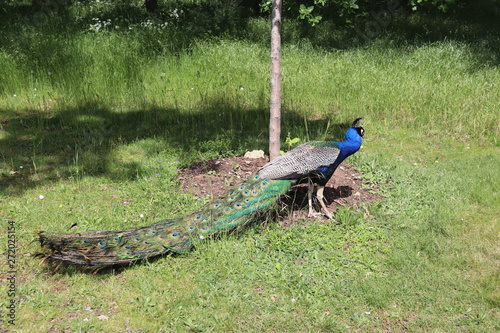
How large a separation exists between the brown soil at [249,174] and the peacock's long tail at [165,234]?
0.57 m

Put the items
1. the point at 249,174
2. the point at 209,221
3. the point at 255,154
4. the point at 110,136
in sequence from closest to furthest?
the point at 209,221 → the point at 249,174 → the point at 255,154 → the point at 110,136

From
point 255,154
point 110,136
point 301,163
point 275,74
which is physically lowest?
point 110,136

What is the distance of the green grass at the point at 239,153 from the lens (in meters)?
3.68

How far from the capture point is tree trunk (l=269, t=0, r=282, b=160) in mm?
4867

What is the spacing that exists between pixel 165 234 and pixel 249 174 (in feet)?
5.88

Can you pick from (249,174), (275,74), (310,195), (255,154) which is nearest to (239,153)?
(255,154)

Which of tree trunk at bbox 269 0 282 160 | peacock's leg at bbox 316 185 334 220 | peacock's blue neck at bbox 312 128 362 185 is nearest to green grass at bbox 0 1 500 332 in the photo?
peacock's leg at bbox 316 185 334 220

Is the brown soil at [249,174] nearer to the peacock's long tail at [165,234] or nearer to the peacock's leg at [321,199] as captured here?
the peacock's leg at [321,199]

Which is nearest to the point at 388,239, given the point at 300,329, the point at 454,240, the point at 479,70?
the point at 454,240

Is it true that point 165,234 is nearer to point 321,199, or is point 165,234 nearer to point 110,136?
point 321,199

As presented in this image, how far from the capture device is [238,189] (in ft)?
→ 14.5

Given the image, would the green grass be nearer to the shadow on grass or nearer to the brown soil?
the shadow on grass

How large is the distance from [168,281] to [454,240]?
9.36 feet

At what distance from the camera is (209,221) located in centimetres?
418
